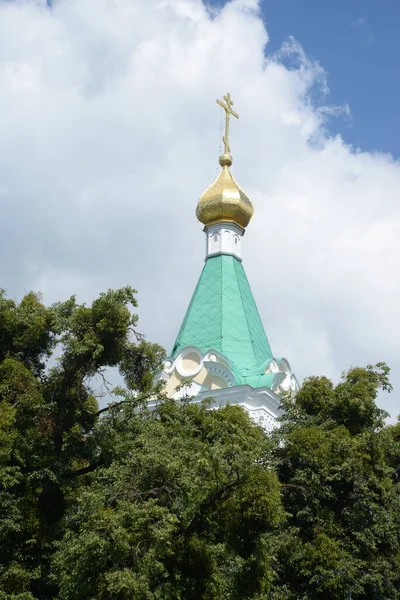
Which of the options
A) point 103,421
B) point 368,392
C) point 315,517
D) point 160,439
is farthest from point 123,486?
point 368,392

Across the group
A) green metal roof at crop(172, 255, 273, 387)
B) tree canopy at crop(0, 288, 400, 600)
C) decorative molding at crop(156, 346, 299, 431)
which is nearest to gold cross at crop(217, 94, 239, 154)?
green metal roof at crop(172, 255, 273, 387)

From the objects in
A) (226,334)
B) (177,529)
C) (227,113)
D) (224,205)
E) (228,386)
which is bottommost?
(177,529)

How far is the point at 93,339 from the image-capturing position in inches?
446

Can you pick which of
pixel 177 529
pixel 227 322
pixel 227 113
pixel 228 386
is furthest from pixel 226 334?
pixel 177 529

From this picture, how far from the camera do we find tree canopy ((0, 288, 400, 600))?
939 centimetres

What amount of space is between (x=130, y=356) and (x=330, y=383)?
4.14 meters

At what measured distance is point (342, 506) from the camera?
42.2 feet

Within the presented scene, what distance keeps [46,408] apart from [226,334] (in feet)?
35.8

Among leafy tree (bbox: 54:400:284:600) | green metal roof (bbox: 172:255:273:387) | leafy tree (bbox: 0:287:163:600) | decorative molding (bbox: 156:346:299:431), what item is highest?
green metal roof (bbox: 172:255:273:387)

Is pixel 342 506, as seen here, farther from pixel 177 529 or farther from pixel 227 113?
pixel 227 113

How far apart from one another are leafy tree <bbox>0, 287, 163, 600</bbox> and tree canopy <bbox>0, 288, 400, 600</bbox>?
21 mm

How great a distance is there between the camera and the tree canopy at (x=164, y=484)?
939 cm

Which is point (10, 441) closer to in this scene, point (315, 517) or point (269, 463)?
point (269, 463)

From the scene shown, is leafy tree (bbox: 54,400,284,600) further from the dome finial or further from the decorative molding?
the dome finial
